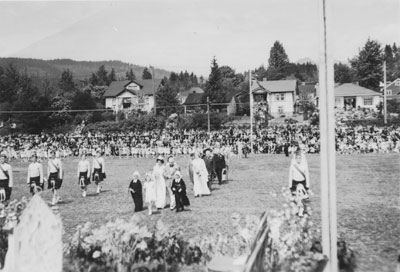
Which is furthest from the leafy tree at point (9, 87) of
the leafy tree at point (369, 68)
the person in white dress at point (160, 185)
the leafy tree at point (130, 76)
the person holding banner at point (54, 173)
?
the leafy tree at point (130, 76)

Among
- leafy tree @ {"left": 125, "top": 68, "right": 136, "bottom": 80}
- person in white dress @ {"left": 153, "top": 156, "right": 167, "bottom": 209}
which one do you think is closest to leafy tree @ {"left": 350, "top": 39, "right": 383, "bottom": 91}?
person in white dress @ {"left": 153, "top": 156, "right": 167, "bottom": 209}

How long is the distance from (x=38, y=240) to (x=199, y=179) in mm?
8981

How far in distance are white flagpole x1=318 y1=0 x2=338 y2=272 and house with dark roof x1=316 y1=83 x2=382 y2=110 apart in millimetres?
26202

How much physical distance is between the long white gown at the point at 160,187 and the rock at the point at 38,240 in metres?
6.92

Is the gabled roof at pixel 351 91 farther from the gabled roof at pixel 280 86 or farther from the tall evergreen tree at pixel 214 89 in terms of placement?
the tall evergreen tree at pixel 214 89

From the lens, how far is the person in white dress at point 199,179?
14.1m

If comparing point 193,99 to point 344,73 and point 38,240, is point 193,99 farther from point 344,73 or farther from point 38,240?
point 38,240

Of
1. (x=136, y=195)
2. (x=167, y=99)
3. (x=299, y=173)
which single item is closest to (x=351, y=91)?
(x=167, y=99)

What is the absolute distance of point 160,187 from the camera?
12711 mm

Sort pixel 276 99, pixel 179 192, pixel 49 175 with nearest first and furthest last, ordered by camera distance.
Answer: pixel 179 192 → pixel 49 175 → pixel 276 99

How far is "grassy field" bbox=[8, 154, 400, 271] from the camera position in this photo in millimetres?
7920

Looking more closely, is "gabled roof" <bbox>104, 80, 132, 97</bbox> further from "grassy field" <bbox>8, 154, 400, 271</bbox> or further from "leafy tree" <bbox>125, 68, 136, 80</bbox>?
"leafy tree" <bbox>125, 68, 136, 80</bbox>

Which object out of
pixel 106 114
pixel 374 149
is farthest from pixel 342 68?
pixel 106 114

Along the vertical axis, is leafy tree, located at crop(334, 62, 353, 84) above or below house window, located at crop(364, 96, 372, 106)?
above
